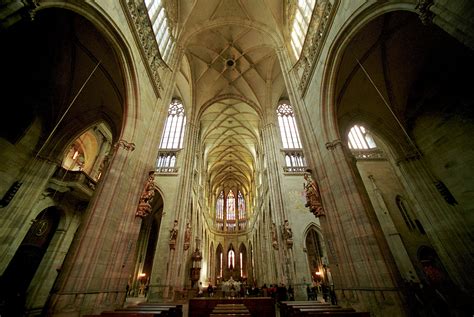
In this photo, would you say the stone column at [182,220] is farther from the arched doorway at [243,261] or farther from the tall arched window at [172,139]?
the arched doorway at [243,261]

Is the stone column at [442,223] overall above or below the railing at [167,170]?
below

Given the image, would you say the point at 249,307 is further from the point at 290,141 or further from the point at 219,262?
the point at 219,262

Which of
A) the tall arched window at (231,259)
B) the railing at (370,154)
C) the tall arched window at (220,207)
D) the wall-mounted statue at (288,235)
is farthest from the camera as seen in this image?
the tall arched window at (220,207)

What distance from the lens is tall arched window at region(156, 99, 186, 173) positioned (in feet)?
52.2

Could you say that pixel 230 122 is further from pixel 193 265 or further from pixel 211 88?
pixel 193 265

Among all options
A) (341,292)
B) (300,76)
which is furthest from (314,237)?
(300,76)

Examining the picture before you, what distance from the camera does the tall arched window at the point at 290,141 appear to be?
1582cm

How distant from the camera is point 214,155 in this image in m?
28.2

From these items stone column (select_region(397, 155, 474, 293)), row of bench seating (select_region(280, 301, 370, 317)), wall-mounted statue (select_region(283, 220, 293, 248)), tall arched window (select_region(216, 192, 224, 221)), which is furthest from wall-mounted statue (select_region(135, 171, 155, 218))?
tall arched window (select_region(216, 192, 224, 221))

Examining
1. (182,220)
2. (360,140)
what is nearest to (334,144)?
(360,140)

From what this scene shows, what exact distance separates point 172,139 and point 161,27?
9214 millimetres

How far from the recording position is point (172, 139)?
57.3 feet

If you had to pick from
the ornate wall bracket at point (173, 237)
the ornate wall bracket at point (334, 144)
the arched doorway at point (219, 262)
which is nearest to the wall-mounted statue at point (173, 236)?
the ornate wall bracket at point (173, 237)

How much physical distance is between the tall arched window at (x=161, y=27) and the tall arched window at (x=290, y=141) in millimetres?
9766
